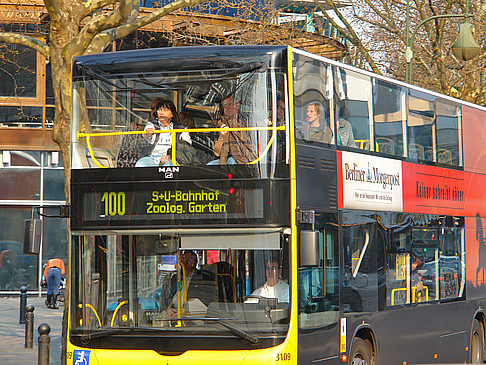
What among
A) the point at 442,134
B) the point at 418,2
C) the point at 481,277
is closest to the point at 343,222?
the point at 442,134

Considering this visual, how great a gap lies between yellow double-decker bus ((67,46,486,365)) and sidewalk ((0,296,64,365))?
6000mm

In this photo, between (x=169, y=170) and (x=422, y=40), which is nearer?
(x=169, y=170)

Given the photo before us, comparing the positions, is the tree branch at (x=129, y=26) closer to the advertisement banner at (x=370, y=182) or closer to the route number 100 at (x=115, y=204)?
the advertisement banner at (x=370, y=182)

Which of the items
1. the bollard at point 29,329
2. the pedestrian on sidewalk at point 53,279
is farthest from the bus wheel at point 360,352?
the pedestrian on sidewalk at point 53,279

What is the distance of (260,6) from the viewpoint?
24.7m

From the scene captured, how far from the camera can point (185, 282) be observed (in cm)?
904

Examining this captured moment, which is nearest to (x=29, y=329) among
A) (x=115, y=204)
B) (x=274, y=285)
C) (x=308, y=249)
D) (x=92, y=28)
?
(x=92, y=28)

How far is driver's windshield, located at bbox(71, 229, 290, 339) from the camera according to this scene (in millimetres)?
8797

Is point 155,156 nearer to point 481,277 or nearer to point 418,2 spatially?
point 481,277

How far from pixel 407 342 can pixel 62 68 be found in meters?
6.14

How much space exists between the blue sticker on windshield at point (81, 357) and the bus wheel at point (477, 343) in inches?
265

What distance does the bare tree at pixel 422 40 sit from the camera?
1035 inches

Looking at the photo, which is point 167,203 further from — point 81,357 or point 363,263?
point 363,263

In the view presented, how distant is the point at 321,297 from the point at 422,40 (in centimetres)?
2227
